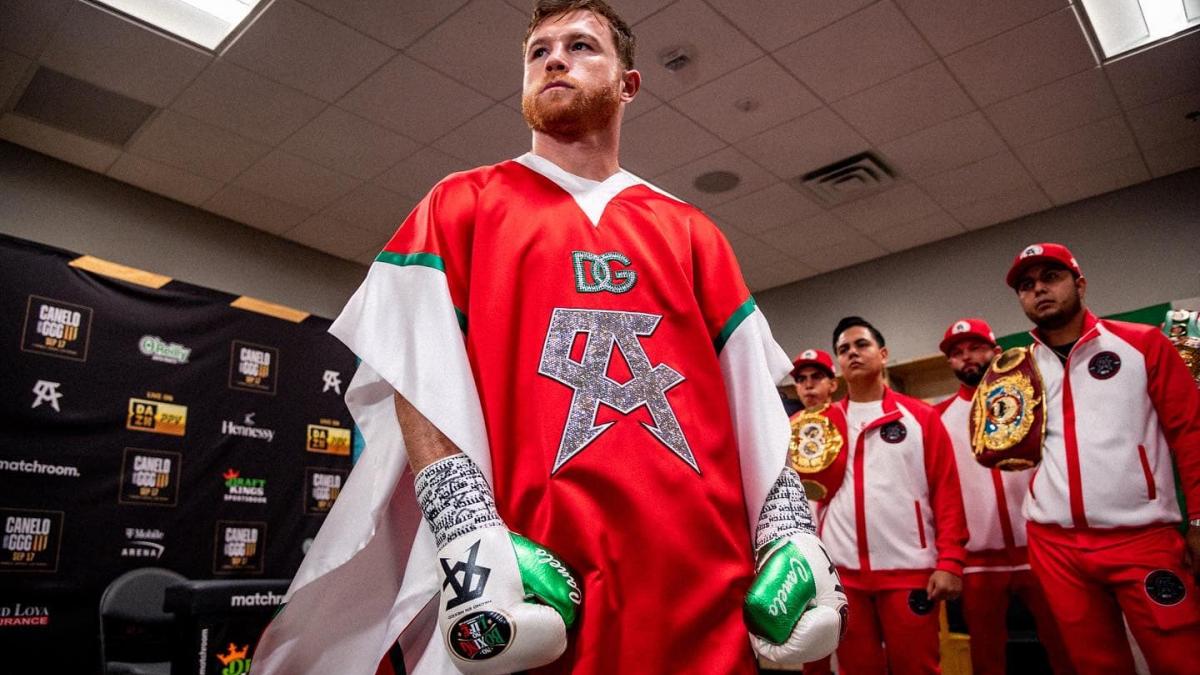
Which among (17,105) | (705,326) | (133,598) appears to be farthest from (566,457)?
(17,105)

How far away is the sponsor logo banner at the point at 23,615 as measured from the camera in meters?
3.49

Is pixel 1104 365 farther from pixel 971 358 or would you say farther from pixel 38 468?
pixel 38 468

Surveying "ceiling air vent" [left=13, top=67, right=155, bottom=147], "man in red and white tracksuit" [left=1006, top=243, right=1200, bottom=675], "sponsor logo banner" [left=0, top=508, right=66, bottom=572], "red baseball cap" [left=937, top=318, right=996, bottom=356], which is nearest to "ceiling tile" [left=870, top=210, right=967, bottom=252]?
"red baseball cap" [left=937, top=318, right=996, bottom=356]

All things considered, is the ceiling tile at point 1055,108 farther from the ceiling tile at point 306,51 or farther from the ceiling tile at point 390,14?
the ceiling tile at point 306,51

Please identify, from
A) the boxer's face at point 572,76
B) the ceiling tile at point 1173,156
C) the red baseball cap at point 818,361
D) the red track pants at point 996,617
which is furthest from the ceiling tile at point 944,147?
the boxer's face at point 572,76

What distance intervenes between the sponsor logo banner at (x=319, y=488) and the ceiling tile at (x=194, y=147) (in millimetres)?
2095

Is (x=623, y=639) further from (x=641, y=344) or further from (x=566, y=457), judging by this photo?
(x=641, y=344)

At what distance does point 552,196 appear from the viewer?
1066mm

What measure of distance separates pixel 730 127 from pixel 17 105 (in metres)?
4.22

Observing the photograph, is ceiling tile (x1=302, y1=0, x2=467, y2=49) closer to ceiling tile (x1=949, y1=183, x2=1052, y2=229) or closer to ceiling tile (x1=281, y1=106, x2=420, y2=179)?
ceiling tile (x1=281, y1=106, x2=420, y2=179)

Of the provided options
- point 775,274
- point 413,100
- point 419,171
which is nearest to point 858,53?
point 413,100

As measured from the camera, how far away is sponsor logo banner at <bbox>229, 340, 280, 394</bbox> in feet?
15.4

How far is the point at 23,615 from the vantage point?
3.54 m

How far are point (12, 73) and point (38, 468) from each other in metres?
A: 2.15
